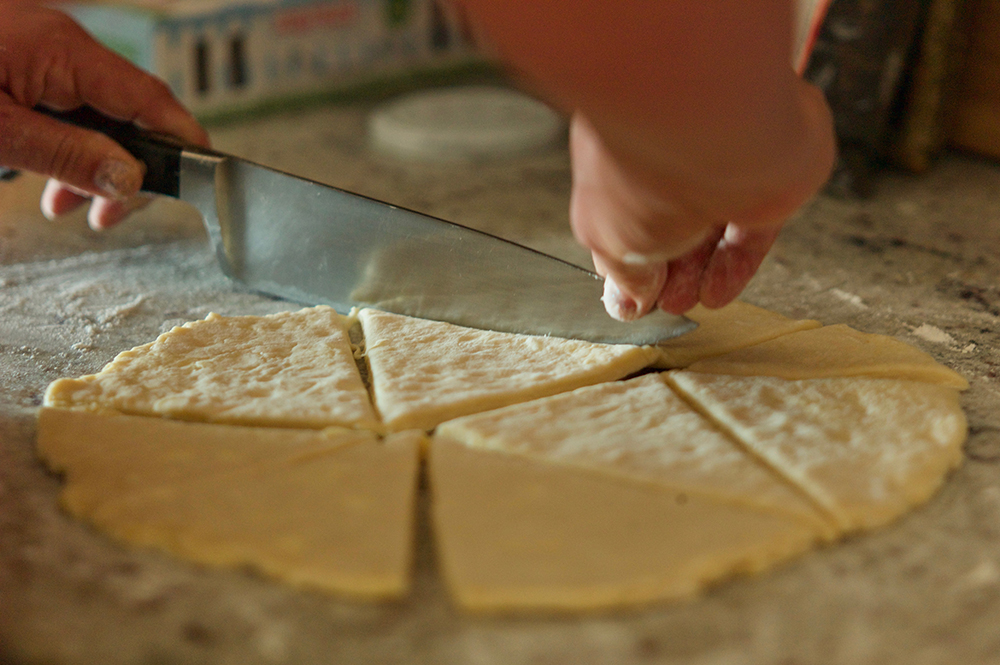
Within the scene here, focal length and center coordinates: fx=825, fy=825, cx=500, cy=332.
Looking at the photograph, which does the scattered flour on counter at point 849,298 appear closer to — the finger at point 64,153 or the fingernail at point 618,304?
the fingernail at point 618,304

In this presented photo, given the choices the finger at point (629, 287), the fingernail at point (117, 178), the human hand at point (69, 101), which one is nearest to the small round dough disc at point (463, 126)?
the human hand at point (69, 101)

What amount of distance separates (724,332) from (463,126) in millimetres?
1496

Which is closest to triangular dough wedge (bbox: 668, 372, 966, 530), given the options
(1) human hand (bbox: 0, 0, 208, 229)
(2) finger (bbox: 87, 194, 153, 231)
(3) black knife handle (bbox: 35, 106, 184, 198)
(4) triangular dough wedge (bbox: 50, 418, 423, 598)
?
(4) triangular dough wedge (bbox: 50, 418, 423, 598)

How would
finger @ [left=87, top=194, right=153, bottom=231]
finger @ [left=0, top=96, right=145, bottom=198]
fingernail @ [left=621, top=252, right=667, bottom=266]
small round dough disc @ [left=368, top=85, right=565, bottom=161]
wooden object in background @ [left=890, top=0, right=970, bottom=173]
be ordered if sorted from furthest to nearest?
small round dough disc @ [left=368, top=85, right=565, bottom=161]
wooden object in background @ [left=890, top=0, right=970, bottom=173]
finger @ [left=87, top=194, right=153, bottom=231]
finger @ [left=0, top=96, right=145, bottom=198]
fingernail @ [left=621, top=252, right=667, bottom=266]

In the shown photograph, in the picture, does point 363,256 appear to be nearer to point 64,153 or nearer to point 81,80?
point 64,153

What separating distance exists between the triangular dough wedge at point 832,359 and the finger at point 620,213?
0.42 m

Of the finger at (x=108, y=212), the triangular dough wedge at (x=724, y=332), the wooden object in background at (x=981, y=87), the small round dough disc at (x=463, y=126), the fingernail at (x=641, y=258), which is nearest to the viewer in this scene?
the fingernail at (x=641, y=258)

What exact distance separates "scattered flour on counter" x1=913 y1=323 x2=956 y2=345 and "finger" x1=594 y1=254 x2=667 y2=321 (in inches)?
24.3

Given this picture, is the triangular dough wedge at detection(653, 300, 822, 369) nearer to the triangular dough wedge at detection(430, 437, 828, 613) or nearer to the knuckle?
the triangular dough wedge at detection(430, 437, 828, 613)

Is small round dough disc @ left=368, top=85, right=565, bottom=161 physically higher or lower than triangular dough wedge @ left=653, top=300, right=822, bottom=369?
lower

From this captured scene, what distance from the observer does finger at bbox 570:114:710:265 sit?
1004 millimetres

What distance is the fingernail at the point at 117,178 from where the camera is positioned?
5.46ft

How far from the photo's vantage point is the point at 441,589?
3.37ft

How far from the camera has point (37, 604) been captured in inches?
38.2
